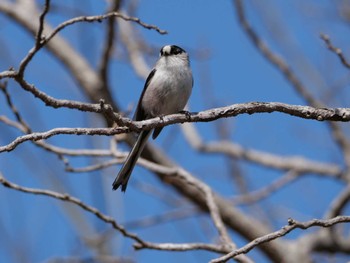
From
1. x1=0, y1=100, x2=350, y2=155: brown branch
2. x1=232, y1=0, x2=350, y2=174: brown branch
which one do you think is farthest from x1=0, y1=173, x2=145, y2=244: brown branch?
x1=232, y1=0, x2=350, y2=174: brown branch

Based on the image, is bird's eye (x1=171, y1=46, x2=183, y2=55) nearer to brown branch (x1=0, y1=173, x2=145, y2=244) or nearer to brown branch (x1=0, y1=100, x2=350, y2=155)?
brown branch (x1=0, y1=173, x2=145, y2=244)

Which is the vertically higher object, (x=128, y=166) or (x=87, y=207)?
(x=128, y=166)

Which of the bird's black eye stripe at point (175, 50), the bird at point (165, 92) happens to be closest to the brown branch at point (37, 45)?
the bird at point (165, 92)

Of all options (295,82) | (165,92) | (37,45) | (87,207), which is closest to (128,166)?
(87,207)

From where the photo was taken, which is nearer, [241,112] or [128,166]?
[241,112]

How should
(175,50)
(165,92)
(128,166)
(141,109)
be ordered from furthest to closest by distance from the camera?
1. (175,50)
2. (141,109)
3. (165,92)
4. (128,166)

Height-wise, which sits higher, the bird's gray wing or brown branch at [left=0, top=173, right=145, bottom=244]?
the bird's gray wing

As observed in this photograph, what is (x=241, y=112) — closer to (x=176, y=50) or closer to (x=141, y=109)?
(x=141, y=109)

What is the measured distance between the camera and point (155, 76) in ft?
14.1

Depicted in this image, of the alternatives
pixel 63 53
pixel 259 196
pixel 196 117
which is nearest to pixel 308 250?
pixel 259 196

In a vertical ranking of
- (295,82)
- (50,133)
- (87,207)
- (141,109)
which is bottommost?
(50,133)

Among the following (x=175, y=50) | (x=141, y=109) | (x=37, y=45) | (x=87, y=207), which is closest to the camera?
(x=37, y=45)

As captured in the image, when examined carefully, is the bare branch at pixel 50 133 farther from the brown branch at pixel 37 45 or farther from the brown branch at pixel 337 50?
the brown branch at pixel 337 50

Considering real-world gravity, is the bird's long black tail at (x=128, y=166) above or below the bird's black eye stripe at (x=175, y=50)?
Result: below
